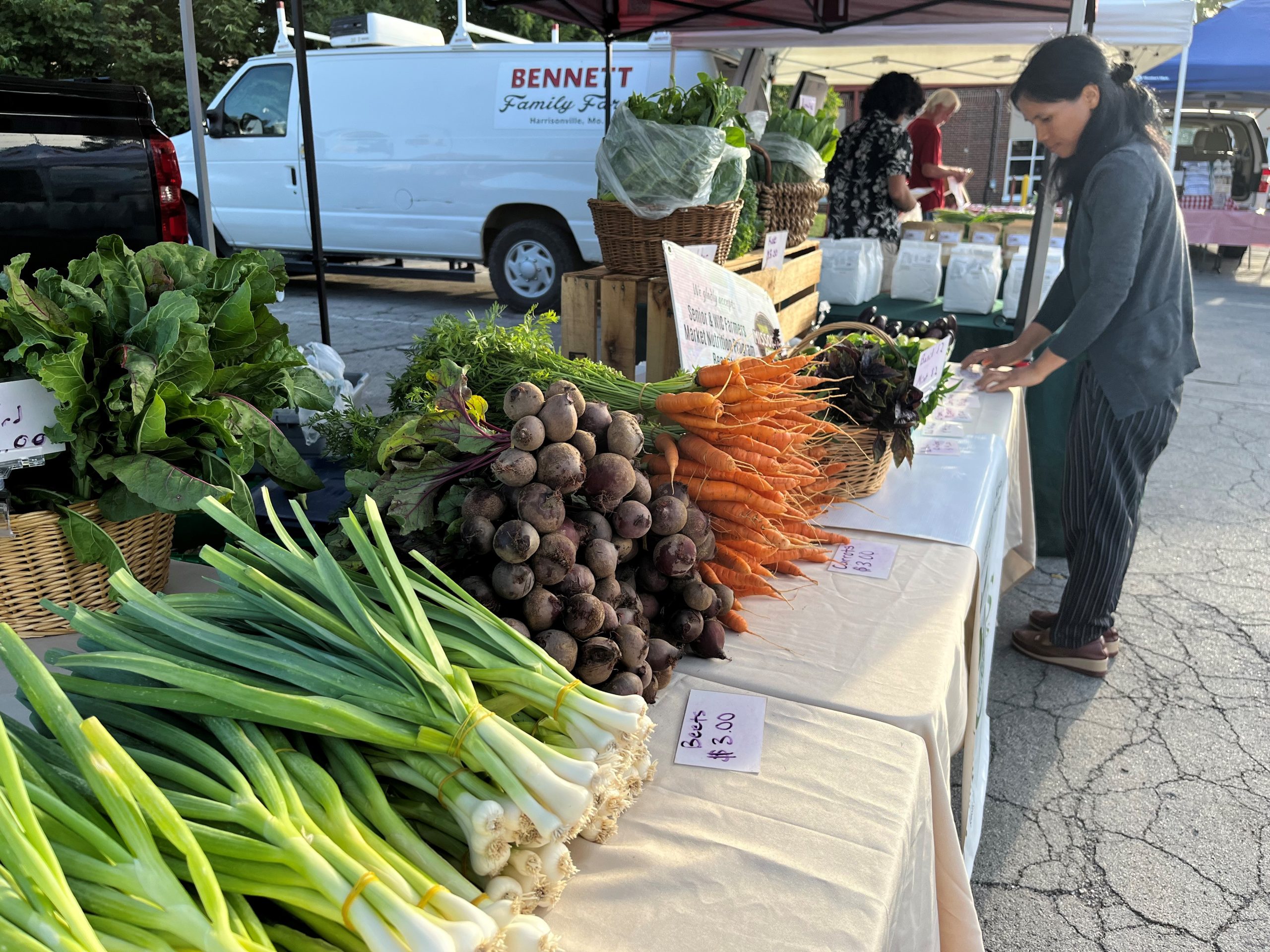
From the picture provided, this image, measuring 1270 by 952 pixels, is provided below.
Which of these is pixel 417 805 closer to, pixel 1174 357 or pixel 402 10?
pixel 1174 357

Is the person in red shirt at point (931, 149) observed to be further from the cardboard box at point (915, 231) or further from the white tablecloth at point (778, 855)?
the white tablecloth at point (778, 855)

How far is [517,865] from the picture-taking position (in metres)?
0.91

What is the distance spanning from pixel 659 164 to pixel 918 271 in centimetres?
235

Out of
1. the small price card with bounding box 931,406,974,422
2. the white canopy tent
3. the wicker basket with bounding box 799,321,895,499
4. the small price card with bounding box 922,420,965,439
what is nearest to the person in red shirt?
the white canopy tent

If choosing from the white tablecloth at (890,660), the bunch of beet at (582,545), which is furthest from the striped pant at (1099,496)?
the bunch of beet at (582,545)

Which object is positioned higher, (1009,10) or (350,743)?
(1009,10)

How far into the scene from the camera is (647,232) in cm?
260

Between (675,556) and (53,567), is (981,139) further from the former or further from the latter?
(53,567)

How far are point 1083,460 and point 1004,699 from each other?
0.86 m

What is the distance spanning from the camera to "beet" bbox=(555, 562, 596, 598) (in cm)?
122

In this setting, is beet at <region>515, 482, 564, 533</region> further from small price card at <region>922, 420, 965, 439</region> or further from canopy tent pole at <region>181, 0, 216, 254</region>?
canopy tent pole at <region>181, 0, 216, 254</region>

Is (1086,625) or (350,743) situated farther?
(1086,625)

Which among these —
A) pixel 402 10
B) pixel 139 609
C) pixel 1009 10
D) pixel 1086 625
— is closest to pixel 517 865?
pixel 139 609

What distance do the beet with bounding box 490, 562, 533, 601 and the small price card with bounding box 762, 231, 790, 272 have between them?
2165mm
